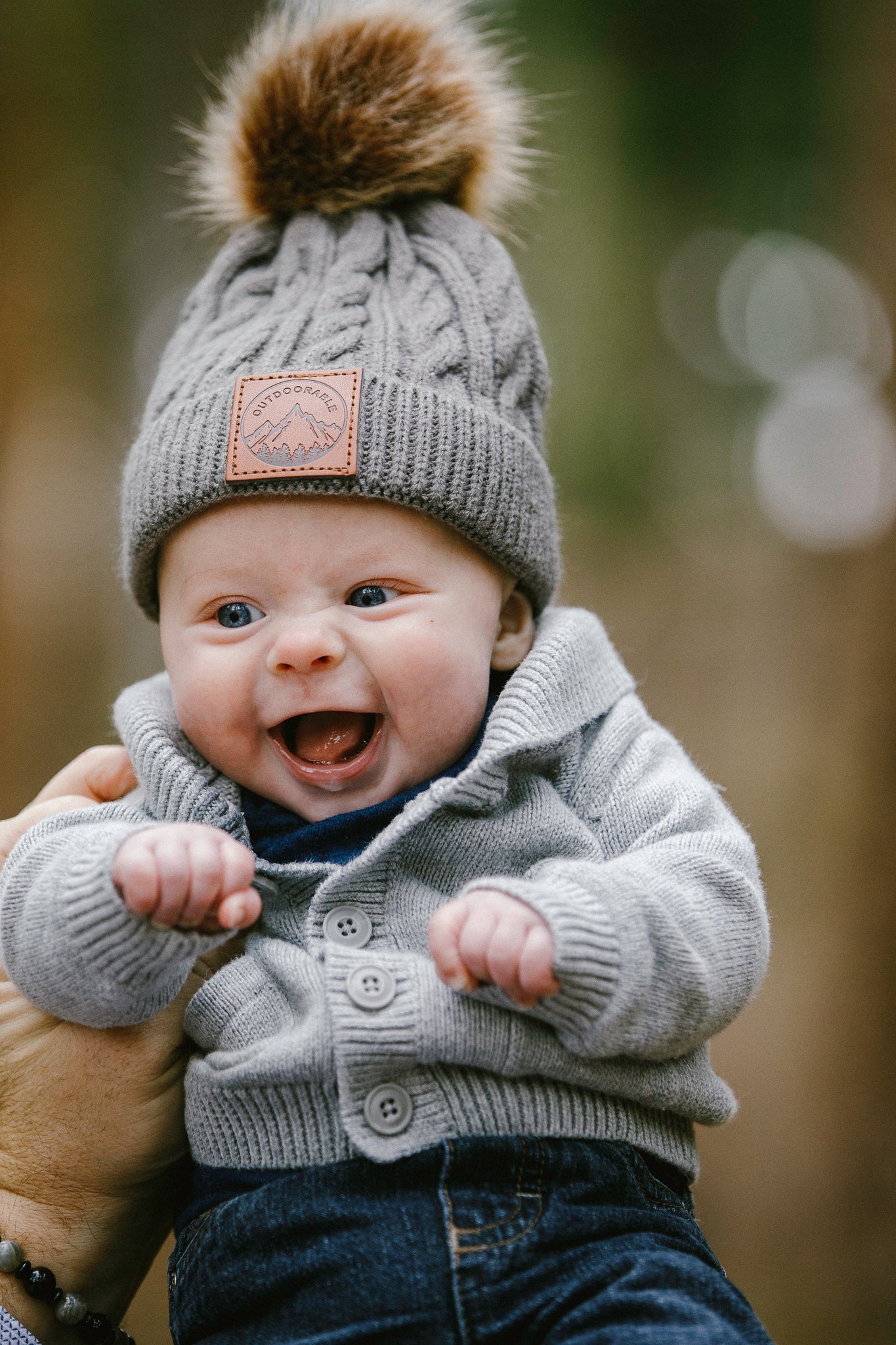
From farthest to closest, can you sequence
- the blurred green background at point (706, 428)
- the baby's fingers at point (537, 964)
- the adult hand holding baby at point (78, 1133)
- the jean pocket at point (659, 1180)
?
the blurred green background at point (706, 428) < the adult hand holding baby at point (78, 1133) < the jean pocket at point (659, 1180) < the baby's fingers at point (537, 964)

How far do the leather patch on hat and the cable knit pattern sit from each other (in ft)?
0.06

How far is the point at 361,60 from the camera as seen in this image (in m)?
1.75

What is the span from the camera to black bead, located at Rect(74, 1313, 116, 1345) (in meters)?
1.44

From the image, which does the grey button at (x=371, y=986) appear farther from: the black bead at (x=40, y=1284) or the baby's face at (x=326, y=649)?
the black bead at (x=40, y=1284)

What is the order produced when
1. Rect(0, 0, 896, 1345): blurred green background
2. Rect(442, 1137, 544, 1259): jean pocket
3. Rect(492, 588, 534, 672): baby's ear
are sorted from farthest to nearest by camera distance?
Rect(0, 0, 896, 1345): blurred green background
Rect(492, 588, 534, 672): baby's ear
Rect(442, 1137, 544, 1259): jean pocket

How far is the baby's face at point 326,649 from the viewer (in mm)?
1417

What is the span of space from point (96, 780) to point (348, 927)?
1.99 ft

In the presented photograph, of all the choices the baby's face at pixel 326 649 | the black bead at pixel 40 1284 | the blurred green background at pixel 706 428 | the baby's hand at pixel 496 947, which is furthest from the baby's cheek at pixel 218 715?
the blurred green background at pixel 706 428

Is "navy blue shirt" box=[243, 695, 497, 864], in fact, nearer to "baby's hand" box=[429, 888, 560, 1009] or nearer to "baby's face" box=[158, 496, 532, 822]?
"baby's face" box=[158, 496, 532, 822]

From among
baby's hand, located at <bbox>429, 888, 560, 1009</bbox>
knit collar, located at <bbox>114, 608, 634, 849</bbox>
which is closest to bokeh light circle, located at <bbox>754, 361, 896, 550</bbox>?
knit collar, located at <bbox>114, 608, 634, 849</bbox>

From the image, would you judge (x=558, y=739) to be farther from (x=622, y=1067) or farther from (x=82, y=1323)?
(x=82, y=1323)

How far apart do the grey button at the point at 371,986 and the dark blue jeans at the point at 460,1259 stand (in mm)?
179

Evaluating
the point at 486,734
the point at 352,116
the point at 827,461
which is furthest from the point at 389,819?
the point at 827,461

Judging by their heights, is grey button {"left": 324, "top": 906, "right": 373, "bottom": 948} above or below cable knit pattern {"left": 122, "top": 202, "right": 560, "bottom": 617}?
below
